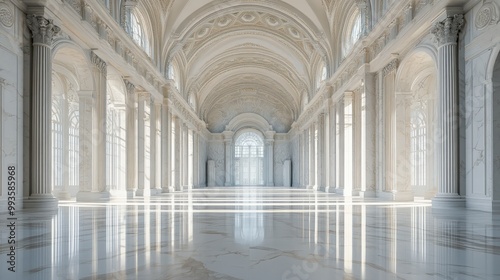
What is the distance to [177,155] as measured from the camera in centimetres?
2808

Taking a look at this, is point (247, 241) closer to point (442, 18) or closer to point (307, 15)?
point (442, 18)

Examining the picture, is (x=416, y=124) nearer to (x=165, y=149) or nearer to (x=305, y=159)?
(x=165, y=149)

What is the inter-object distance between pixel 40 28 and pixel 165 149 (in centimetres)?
1402

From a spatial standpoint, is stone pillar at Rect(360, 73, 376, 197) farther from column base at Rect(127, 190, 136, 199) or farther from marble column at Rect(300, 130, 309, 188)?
marble column at Rect(300, 130, 309, 188)

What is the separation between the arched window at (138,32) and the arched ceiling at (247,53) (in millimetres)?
2109

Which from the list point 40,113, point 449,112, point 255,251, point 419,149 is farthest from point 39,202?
point 419,149

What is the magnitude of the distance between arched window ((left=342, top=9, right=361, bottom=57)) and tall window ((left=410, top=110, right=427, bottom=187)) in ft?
14.1

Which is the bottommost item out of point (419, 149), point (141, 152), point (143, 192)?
point (143, 192)

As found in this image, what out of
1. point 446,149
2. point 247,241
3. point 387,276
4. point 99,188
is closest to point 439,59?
point 446,149

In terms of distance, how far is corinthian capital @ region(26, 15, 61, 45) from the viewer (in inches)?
406

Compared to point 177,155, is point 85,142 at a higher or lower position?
higher

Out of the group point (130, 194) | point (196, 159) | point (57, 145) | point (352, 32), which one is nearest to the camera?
point (130, 194)

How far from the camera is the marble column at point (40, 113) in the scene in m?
10.3

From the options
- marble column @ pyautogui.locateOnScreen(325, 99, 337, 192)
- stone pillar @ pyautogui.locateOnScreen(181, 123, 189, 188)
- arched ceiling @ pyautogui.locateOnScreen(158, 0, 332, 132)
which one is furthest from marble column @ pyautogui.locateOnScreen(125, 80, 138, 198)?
stone pillar @ pyautogui.locateOnScreen(181, 123, 189, 188)
